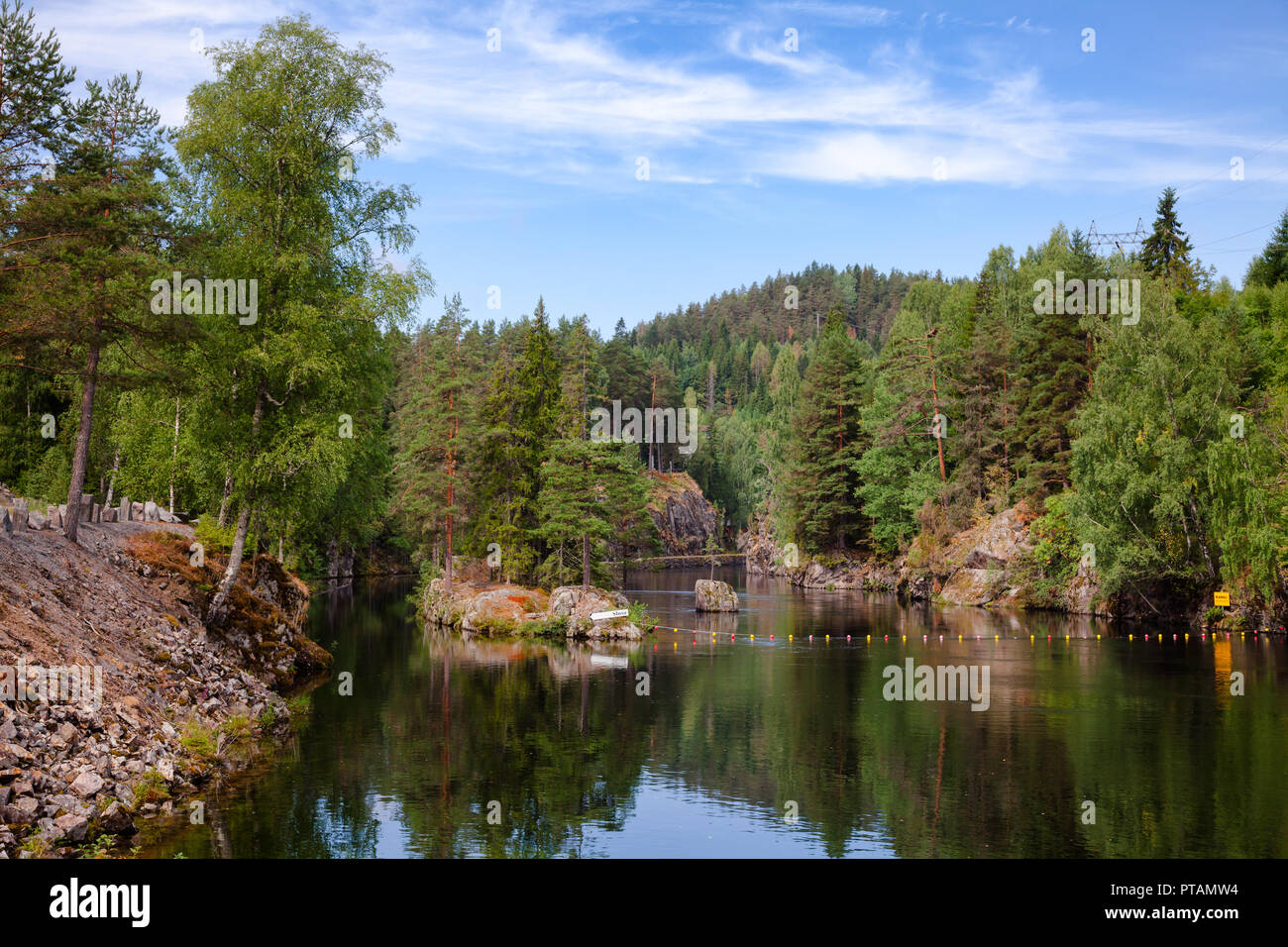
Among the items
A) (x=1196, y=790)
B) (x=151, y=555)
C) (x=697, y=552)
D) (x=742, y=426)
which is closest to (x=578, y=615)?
(x=151, y=555)

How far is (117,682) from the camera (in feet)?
71.2

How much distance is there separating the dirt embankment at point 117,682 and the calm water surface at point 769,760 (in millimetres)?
1193

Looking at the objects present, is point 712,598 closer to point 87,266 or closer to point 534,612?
point 534,612

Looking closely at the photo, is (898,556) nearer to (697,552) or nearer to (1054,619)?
(1054,619)

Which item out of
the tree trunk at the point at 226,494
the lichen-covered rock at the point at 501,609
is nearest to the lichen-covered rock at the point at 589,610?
the lichen-covered rock at the point at 501,609

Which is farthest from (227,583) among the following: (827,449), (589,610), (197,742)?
(827,449)

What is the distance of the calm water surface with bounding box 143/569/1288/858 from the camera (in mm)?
18734

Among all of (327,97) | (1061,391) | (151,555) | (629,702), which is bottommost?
(629,702)

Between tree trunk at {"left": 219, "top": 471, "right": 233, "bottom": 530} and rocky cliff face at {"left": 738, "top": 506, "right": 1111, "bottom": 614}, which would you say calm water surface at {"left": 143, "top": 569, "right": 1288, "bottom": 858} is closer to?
tree trunk at {"left": 219, "top": 471, "right": 233, "bottom": 530}

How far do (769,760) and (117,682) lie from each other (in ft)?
49.8

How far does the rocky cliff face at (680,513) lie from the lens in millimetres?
120375

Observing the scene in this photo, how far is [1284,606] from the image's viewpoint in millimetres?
48875

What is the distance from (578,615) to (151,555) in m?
Result: 24.1

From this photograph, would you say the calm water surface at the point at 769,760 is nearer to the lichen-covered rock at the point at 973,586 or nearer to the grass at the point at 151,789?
the grass at the point at 151,789
